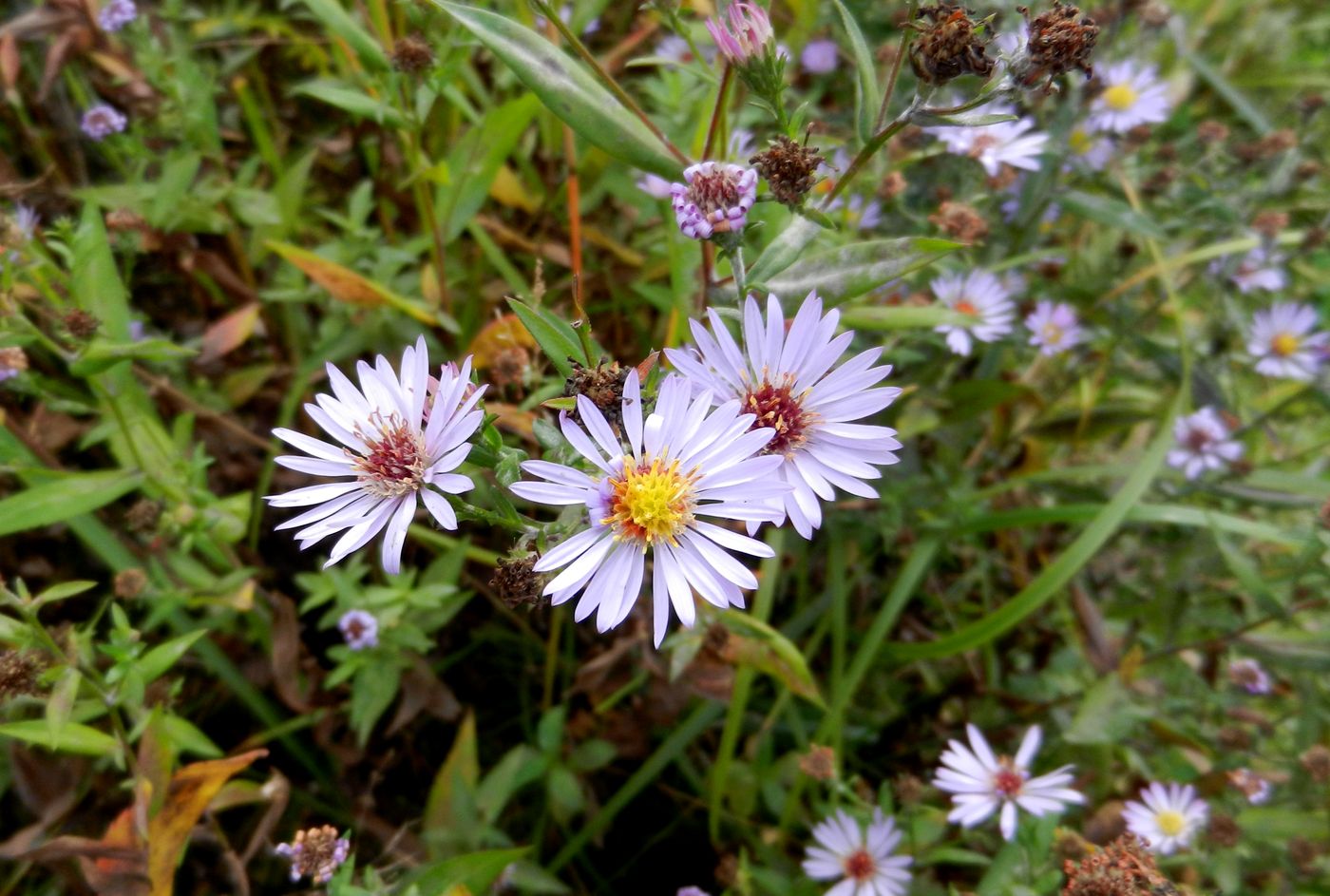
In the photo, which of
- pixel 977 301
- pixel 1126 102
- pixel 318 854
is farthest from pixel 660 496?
pixel 1126 102

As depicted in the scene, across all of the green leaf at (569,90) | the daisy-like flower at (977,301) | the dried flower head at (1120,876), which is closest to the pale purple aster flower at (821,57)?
the daisy-like flower at (977,301)

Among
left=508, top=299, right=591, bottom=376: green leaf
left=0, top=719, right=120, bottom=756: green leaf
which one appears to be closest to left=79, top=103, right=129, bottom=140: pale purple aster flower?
left=0, top=719, right=120, bottom=756: green leaf

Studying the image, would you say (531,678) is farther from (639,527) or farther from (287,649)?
(639,527)

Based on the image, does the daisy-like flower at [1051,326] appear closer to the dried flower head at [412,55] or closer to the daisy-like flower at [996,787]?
the daisy-like flower at [996,787]

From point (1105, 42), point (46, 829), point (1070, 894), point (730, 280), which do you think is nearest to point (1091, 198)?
point (1105, 42)

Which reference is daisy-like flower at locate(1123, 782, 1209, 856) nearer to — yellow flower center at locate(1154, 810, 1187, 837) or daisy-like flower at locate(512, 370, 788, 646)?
yellow flower center at locate(1154, 810, 1187, 837)
